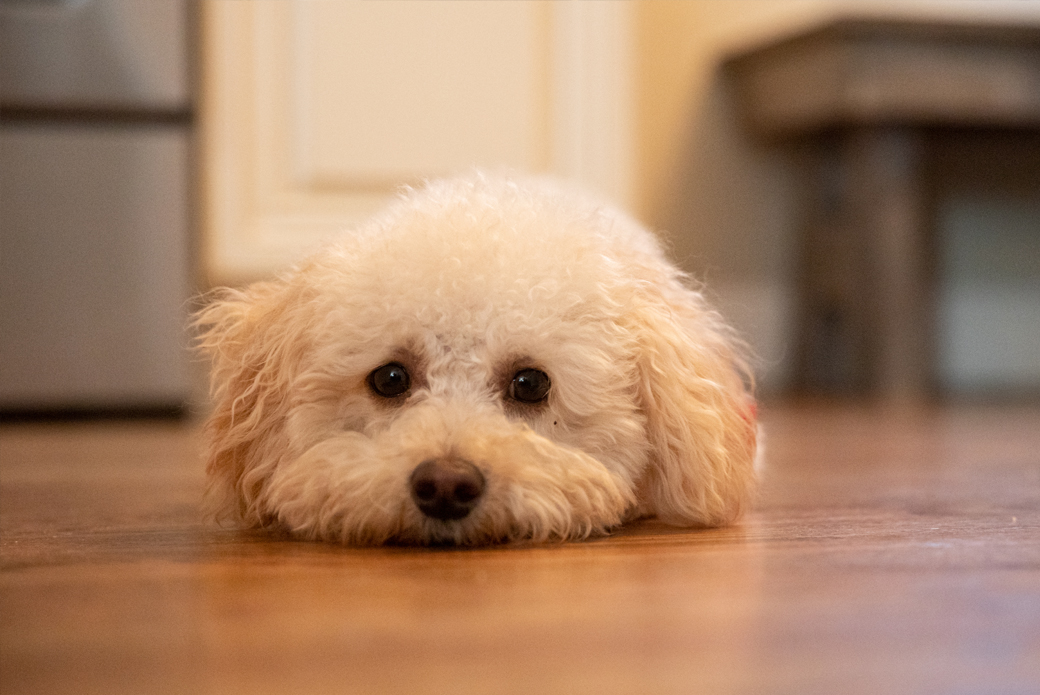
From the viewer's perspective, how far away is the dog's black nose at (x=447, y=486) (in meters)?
0.84

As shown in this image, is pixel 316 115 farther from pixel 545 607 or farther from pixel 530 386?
pixel 545 607

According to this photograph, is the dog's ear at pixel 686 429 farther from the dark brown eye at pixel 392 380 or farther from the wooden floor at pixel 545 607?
the dark brown eye at pixel 392 380

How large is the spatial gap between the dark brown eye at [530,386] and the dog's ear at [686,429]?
89 mm

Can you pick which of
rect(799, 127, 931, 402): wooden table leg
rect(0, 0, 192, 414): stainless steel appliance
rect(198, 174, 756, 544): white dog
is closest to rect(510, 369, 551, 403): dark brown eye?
rect(198, 174, 756, 544): white dog

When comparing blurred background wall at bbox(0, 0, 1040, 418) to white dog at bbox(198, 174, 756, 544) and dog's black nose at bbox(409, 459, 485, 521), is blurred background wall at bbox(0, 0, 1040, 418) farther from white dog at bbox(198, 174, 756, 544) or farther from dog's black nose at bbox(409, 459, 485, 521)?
dog's black nose at bbox(409, 459, 485, 521)

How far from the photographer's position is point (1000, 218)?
3.58 meters

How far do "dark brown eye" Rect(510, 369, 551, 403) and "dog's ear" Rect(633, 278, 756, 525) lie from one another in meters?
0.09

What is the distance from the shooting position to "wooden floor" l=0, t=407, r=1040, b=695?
1.74 ft

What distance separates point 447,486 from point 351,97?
5.54ft

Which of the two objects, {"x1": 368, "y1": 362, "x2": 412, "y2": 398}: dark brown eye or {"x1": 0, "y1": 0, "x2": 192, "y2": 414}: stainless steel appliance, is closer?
{"x1": 368, "y1": 362, "x2": 412, "y2": 398}: dark brown eye

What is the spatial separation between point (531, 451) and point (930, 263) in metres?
2.55

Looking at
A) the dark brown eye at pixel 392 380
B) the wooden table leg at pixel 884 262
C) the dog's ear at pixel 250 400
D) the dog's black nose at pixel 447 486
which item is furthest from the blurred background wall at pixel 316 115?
the dog's black nose at pixel 447 486

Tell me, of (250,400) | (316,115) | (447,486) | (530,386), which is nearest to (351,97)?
(316,115)

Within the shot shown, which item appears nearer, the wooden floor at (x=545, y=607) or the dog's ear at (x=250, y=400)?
the wooden floor at (x=545, y=607)
